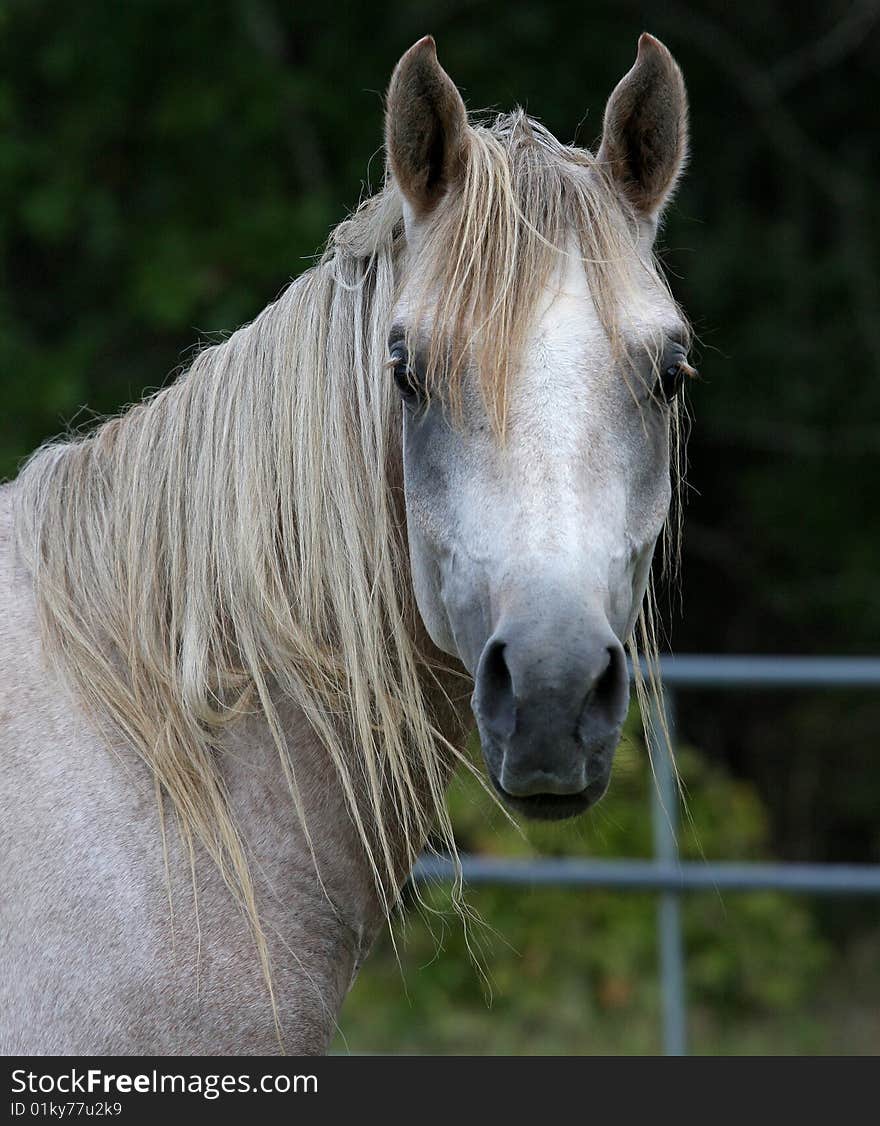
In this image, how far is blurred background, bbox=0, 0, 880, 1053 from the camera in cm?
532

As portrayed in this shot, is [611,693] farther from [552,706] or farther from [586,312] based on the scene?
[586,312]

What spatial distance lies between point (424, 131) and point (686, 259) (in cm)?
447

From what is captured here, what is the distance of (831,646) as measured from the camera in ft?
22.2

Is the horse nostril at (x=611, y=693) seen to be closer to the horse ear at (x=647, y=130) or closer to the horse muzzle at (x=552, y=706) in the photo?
the horse muzzle at (x=552, y=706)

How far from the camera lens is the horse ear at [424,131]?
1.85 meters

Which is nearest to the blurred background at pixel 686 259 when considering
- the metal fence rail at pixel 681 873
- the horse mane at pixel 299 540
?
the metal fence rail at pixel 681 873

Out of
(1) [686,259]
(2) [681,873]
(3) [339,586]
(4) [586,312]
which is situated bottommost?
(2) [681,873]

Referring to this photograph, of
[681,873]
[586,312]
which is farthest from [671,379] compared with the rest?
[681,873]

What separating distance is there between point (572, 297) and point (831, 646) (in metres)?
5.42

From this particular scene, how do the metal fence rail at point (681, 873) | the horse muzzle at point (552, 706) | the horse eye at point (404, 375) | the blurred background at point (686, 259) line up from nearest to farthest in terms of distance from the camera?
the horse muzzle at point (552, 706) < the horse eye at point (404, 375) < the metal fence rail at point (681, 873) < the blurred background at point (686, 259)

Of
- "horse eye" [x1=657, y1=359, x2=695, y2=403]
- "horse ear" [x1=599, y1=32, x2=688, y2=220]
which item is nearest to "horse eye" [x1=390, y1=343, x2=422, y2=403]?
"horse eye" [x1=657, y1=359, x2=695, y2=403]

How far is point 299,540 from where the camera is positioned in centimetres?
194

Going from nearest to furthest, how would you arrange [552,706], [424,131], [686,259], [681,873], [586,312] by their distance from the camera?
[552,706] < [586,312] < [424,131] < [681,873] < [686,259]

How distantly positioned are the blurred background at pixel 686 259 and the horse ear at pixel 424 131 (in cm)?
344
